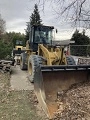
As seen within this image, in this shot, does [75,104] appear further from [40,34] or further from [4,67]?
[4,67]

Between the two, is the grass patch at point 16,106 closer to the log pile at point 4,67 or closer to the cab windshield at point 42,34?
the log pile at point 4,67

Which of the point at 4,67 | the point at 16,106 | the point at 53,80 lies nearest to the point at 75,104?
the point at 53,80

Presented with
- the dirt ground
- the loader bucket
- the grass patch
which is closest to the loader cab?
the grass patch

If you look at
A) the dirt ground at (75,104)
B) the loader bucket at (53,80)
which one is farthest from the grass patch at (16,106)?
A: the dirt ground at (75,104)

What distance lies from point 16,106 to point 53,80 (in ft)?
4.21

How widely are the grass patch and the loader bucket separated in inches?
14.9

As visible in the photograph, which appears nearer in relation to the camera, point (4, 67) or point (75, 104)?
point (75, 104)

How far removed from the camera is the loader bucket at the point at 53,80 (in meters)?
7.04

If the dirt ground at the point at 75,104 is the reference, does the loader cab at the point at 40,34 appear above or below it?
above

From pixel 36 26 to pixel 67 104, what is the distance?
749cm

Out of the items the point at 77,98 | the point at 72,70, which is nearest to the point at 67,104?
the point at 77,98

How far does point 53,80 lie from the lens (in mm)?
7730

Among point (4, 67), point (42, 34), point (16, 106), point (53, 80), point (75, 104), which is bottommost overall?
point (16, 106)

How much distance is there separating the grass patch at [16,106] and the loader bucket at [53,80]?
378mm
